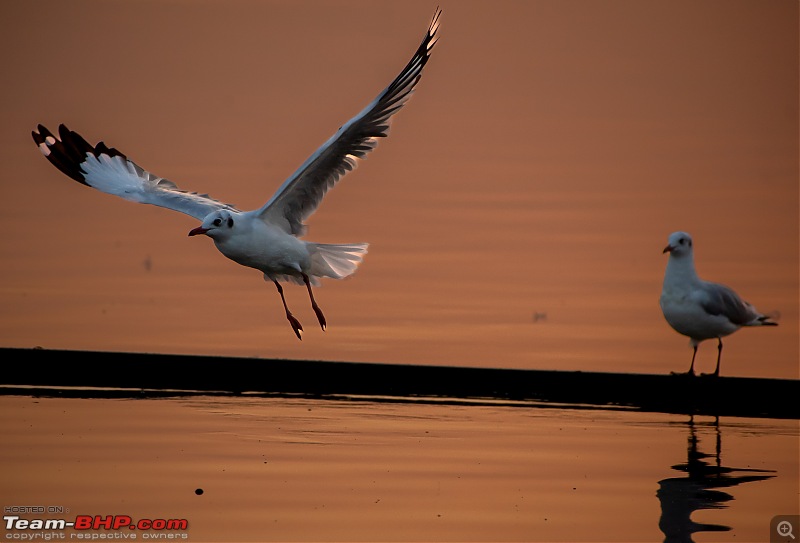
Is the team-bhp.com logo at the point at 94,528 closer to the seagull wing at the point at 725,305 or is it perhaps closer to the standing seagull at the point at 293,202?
the standing seagull at the point at 293,202

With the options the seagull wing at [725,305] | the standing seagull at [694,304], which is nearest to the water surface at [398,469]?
the standing seagull at [694,304]

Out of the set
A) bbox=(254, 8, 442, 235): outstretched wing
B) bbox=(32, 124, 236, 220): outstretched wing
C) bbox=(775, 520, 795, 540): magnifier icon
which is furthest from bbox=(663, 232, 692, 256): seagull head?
bbox=(775, 520, 795, 540): magnifier icon

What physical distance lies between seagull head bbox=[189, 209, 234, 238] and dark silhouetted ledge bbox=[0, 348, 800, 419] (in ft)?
8.30

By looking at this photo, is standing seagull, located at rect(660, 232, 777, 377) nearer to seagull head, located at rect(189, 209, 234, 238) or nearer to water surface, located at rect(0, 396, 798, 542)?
water surface, located at rect(0, 396, 798, 542)

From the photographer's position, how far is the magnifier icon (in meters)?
8.44

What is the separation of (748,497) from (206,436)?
3.84 m

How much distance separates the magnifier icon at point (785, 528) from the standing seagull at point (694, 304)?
13.1 feet

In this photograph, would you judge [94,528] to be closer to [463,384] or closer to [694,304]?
[463,384]

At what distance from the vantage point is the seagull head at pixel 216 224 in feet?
38.4

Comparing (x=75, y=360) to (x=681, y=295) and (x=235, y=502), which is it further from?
(x=681, y=295)

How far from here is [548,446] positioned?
→ 35.5ft

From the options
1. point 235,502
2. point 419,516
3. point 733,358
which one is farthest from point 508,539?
point 733,358

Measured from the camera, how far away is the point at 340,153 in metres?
12.0

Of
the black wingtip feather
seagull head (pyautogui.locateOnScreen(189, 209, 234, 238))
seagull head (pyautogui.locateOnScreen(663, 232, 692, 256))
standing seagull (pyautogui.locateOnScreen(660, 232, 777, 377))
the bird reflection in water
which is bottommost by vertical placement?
the bird reflection in water
